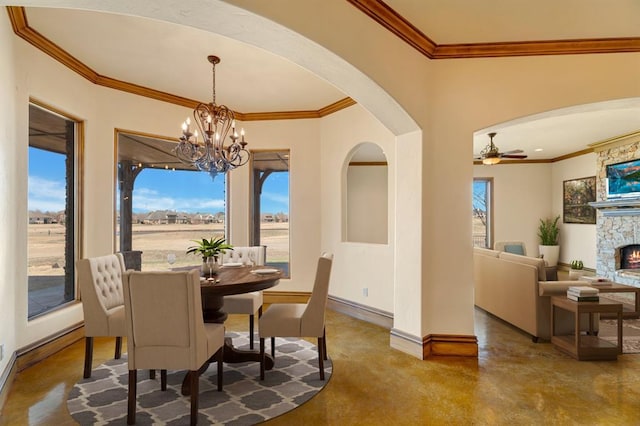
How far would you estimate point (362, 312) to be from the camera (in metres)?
4.52

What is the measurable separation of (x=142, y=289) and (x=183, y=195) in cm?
336

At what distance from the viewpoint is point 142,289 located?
2154 millimetres

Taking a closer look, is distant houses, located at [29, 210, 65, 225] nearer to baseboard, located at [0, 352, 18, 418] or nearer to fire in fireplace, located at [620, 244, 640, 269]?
baseboard, located at [0, 352, 18, 418]

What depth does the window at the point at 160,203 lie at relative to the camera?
463cm

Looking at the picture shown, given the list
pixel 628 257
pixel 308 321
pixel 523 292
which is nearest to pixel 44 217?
pixel 308 321

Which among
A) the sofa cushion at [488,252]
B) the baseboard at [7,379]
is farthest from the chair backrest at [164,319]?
the sofa cushion at [488,252]

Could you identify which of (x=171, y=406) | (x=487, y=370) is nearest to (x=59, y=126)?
(x=171, y=406)

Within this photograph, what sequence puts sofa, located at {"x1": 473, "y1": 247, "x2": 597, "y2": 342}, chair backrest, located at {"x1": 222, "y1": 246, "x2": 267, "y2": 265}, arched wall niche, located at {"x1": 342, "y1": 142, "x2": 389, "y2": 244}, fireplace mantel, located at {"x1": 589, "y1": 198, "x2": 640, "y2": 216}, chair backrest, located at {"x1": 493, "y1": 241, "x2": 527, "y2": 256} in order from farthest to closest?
1. arched wall niche, located at {"x1": 342, "y1": 142, "x2": 389, "y2": 244}
2. chair backrest, located at {"x1": 493, "y1": 241, "x2": 527, "y2": 256}
3. fireplace mantel, located at {"x1": 589, "y1": 198, "x2": 640, "y2": 216}
4. chair backrest, located at {"x1": 222, "y1": 246, "x2": 267, "y2": 265}
5. sofa, located at {"x1": 473, "y1": 247, "x2": 597, "y2": 342}

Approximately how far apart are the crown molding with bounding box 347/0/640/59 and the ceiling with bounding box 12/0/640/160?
0.02m

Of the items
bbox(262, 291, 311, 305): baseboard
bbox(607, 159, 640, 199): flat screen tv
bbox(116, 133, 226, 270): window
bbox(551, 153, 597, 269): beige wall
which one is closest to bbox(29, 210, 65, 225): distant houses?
bbox(116, 133, 226, 270): window

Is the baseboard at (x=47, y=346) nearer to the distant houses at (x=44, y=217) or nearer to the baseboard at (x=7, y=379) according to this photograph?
the baseboard at (x=7, y=379)

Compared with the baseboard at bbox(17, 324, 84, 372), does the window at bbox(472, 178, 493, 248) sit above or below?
above

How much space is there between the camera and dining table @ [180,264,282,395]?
261 cm

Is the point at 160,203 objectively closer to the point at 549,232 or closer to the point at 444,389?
the point at 444,389
